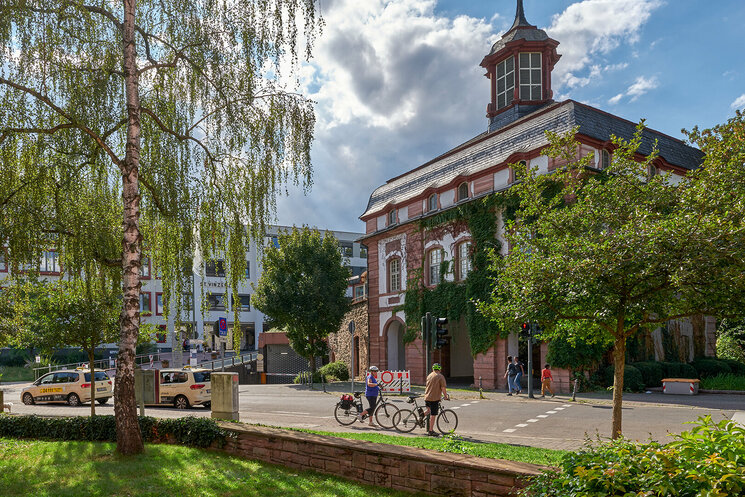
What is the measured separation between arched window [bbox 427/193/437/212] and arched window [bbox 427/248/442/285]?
84.2 inches

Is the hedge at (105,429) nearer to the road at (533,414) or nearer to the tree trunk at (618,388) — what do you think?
the road at (533,414)

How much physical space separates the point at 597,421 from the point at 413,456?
10680 mm

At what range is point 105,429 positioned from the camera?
1123cm

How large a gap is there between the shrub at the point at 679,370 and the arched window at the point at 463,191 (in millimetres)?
11386

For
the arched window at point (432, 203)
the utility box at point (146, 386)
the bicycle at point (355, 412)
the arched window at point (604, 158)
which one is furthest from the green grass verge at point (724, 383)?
the utility box at point (146, 386)

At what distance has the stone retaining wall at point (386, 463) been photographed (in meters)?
6.16

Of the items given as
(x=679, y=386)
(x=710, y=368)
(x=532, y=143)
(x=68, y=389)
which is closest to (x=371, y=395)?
(x=679, y=386)

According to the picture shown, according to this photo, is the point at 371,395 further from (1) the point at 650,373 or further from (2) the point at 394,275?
(2) the point at 394,275

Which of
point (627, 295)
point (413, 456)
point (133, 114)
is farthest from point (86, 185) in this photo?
point (627, 295)

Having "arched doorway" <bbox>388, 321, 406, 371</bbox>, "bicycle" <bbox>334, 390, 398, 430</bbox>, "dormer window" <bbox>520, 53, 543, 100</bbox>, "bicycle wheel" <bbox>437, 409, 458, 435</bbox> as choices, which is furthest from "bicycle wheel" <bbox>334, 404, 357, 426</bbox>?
"dormer window" <bbox>520, 53, 543, 100</bbox>

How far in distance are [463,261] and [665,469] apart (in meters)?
25.8

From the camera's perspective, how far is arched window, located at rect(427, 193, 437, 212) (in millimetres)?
31666

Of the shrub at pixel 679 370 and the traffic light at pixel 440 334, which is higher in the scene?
the traffic light at pixel 440 334

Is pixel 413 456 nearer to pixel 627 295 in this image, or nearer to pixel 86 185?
pixel 627 295
